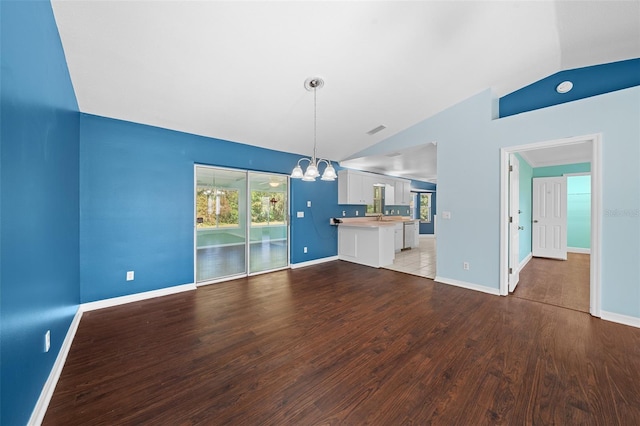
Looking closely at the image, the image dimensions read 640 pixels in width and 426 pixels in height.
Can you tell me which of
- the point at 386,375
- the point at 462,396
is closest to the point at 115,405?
the point at 386,375

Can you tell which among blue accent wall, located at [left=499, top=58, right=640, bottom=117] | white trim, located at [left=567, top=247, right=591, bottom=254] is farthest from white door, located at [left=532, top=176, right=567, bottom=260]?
blue accent wall, located at [left=499, top=58, right=640, bottom=117]

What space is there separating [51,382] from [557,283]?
660 centimetres

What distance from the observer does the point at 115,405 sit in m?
1.62

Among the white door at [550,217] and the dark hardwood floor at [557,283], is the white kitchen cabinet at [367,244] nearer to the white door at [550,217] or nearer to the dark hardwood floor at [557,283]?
the dark hardwood floor at [557,283]

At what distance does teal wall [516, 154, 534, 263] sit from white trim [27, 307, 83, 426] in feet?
23.9

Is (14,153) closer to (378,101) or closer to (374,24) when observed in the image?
(374,24)

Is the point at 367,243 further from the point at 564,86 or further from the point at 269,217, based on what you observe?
the point at 564,86

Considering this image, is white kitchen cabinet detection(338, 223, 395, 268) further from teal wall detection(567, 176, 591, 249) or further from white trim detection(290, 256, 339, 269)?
teal wall detection(567, 176, 591, 249)

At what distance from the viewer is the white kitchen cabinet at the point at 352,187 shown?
6.19 m

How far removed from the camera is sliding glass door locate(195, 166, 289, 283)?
14.1 feet

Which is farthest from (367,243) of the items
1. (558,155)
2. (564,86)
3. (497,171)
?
(558,155)

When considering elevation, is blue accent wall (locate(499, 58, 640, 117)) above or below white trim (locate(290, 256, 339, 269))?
above

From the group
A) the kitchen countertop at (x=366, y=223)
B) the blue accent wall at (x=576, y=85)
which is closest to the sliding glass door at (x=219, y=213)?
the kitchen countertop at (x=366, y=223)

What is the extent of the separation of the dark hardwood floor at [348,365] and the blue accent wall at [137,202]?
1.95ft
